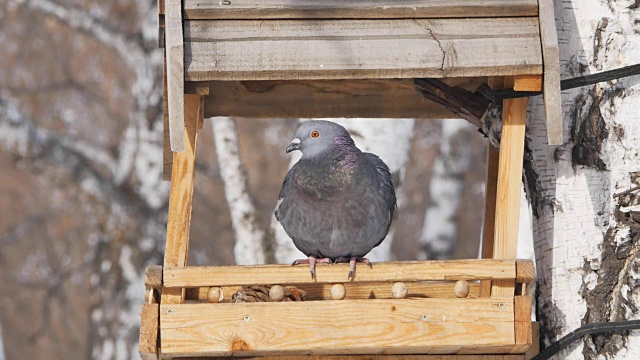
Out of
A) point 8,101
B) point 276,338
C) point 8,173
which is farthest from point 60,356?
Answer: point 276,338

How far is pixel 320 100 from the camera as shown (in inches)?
168

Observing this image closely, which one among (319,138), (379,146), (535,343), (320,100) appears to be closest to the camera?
(535,343)

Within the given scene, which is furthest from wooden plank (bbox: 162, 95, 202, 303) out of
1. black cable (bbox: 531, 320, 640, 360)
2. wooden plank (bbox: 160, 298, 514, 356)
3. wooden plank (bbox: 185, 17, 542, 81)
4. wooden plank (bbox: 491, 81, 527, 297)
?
black cable (bbox: 531, 320, 640, 360)

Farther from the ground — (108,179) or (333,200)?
(108,179)

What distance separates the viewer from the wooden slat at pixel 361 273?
295cm

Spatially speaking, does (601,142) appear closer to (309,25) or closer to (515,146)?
(515,146)

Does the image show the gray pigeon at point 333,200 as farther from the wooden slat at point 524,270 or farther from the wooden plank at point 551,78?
the wooden plank at point 551,78

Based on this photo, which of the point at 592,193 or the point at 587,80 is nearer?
the point at 587,80

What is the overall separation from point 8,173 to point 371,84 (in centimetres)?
871

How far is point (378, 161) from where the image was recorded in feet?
12.4

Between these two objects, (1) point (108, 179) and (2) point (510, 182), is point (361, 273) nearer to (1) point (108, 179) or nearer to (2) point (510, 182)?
(2) point (510, 182)

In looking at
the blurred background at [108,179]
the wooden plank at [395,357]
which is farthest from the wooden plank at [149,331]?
the blurred background at [108,179]

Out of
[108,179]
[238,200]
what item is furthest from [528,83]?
[108,179]

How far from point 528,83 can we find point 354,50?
0.58 metres
